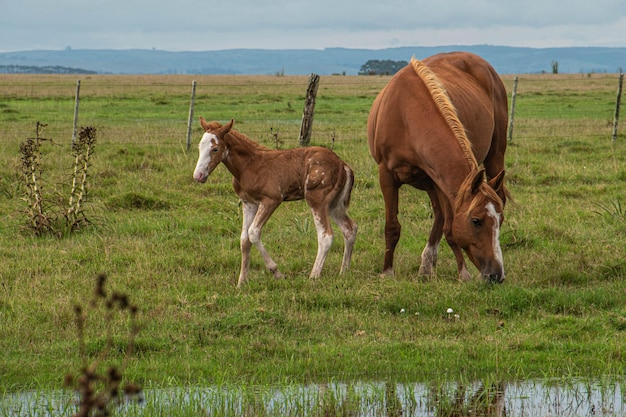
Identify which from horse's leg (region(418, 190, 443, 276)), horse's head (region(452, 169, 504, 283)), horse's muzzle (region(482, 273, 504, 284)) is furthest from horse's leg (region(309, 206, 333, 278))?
horse's muzzle (region(482, 273, 504, 284))

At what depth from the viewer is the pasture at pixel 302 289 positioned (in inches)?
249

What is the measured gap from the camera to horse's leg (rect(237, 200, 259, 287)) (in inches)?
338

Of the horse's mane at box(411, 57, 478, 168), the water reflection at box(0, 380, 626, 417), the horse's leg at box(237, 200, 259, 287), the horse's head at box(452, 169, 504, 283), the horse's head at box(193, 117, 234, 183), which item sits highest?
the horse's mane at box(411, 57, 478, 168)

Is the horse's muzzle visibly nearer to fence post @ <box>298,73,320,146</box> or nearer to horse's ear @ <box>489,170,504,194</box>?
horse's ear @ <box>489,170,504,194</box>

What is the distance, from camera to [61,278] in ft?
27.8

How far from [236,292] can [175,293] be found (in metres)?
0.56

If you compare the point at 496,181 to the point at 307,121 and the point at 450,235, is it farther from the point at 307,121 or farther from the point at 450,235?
the point at 307,121

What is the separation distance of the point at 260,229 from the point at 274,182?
486 millimetres

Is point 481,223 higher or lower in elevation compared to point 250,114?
lower

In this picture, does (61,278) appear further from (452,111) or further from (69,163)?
(69,163)

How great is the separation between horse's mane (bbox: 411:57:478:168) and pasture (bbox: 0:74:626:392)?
1.18 metres

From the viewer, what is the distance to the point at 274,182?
28.5ft

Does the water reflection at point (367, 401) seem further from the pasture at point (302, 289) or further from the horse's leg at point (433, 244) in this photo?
the horse's leg at point (433, 244)

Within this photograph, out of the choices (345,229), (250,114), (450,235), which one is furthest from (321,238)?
(250,114)
